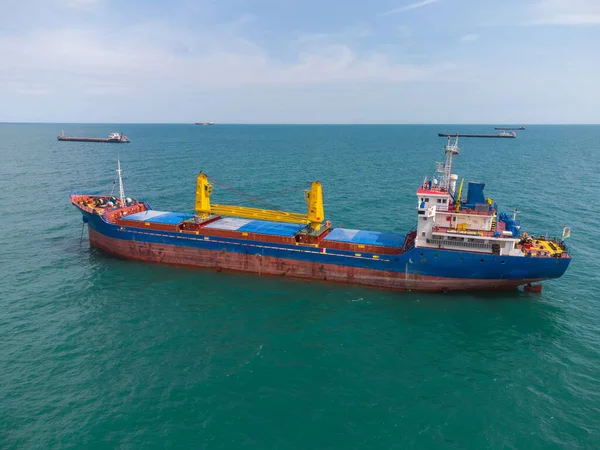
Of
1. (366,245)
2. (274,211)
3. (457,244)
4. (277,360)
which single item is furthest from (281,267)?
(457,244)

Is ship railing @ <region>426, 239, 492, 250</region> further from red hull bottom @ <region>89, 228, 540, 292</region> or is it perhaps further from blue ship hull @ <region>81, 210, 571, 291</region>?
red hull bottom @ <region>89, 228, 540, 292</region>

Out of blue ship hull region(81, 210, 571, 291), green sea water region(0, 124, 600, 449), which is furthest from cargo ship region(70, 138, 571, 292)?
green sea water region(0, 124, 600, 449)

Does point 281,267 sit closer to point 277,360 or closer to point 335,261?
point 335,261

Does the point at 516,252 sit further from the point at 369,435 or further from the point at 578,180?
the point at 578,180

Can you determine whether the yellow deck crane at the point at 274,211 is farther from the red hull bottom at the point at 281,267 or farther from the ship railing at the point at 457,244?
the ship railing at the point at 457,244

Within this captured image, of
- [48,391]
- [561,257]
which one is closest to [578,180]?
[561,257]

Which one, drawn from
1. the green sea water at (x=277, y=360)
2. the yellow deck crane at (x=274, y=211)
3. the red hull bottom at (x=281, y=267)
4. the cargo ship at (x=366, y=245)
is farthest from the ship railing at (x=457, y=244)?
the yellow deck crane at (x=274, y=211)
